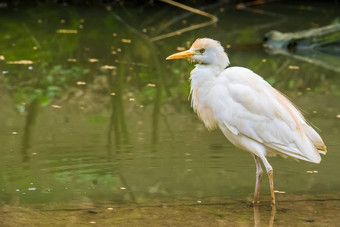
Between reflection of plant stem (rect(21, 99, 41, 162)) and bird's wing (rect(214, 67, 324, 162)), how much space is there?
1877 millimetres

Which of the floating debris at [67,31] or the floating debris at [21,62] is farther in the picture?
the floating debris at [67,31]

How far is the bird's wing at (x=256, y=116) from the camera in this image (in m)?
5.15

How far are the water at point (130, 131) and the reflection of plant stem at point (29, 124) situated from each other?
0.03 ft

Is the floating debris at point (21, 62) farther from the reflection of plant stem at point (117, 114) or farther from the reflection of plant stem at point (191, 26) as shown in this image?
the reflection of plant stem at point (191, 26)

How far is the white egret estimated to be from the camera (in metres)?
5.15

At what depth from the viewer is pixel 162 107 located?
785cm

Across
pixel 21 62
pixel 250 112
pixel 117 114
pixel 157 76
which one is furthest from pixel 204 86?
pixel 21 62

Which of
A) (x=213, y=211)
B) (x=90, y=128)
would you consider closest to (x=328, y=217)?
(x=213, y=211)

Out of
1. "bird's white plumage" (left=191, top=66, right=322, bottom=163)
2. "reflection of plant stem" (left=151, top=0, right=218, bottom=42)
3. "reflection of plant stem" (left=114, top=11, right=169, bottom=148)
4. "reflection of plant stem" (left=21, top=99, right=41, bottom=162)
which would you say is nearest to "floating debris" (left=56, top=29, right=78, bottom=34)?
"reflection of plant stem" (left=114, top=11, right=169, bottom=148)

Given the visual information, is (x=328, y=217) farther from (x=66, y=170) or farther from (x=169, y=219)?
(x=66, y=170)

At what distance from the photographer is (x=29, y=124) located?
708 centimetres

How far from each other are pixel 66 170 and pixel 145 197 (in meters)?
0.82

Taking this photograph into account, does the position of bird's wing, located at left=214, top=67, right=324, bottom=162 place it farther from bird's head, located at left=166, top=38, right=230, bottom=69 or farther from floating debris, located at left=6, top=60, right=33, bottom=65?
floating debris, located at left=6, top=60, right=33, bottom=65

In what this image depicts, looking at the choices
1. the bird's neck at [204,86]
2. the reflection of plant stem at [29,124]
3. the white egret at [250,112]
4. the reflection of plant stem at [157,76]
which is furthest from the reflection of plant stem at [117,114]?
the white egret at [250,112]
